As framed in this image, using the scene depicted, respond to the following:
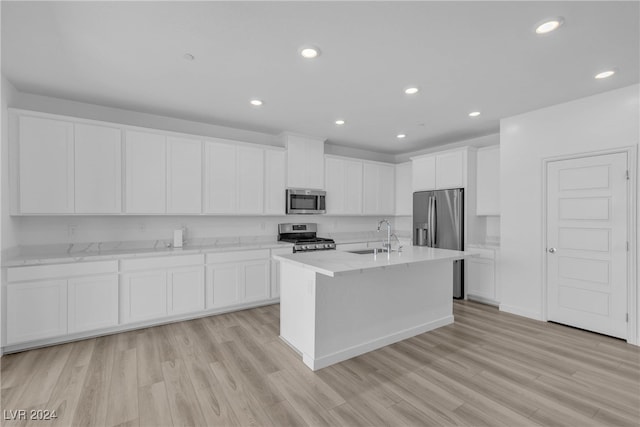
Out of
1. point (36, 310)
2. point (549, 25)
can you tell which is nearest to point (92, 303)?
point (36, 310)

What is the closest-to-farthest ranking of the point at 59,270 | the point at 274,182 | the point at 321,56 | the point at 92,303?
the point at 321,56 < the point at 59,270 < the point at 92,303 < the point at 274,182

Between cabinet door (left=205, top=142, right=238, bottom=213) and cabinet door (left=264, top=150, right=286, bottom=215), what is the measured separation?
52 cm

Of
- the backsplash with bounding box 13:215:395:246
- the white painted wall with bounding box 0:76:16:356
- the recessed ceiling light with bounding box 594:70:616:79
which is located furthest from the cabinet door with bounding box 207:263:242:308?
the recessed ceiling light with bounding box 594:70:616:79

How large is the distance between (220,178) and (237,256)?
3.84 ft

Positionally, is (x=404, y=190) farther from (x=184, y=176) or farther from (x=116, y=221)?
(x=116, y=221)

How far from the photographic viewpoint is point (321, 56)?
101 inches

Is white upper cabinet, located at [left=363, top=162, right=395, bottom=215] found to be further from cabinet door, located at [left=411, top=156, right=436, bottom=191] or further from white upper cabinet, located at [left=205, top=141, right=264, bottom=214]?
white upper cabinet, located at [left=205, top=141, right=264, bottom=214]

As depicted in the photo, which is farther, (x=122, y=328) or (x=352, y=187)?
(x=352, y=187)

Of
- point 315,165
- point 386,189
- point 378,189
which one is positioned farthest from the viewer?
point 386,189

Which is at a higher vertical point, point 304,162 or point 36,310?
point 304,162

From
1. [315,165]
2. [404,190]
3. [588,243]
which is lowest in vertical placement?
[588,243]

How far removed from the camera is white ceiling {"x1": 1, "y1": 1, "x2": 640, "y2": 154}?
2.00m

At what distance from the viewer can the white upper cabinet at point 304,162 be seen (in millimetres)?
5000

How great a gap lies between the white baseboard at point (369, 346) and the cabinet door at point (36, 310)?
8.43 ft
